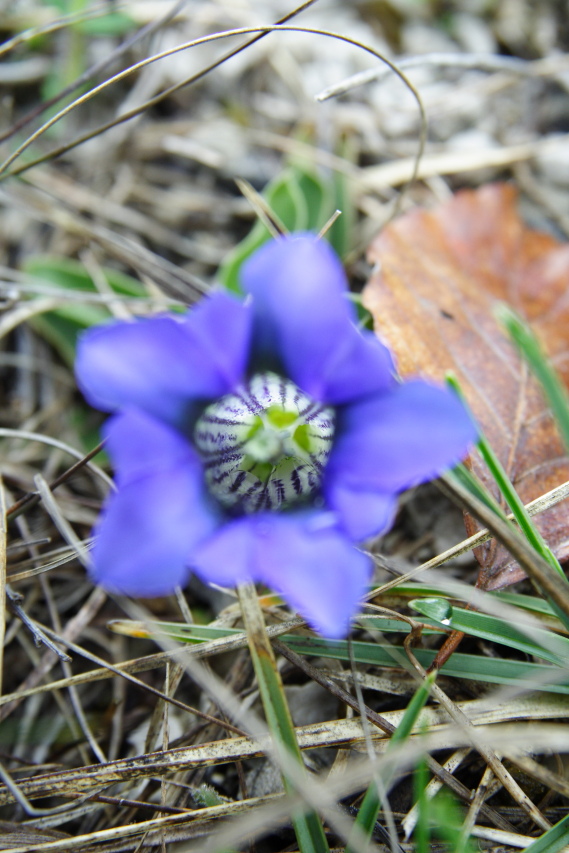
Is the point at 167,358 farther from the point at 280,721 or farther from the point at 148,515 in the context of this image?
the point at 280,721

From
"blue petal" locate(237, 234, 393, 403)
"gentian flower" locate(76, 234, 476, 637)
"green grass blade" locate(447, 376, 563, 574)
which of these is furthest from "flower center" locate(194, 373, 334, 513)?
"green grass blade" locate(447, 376, 563, 574)

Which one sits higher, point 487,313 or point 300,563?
point 300,563

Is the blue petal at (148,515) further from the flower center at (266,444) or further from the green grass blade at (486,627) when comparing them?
the green grass blade at (486,627)

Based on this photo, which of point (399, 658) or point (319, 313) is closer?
point (319, 313)

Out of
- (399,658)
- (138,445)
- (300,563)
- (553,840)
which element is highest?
(138,445)

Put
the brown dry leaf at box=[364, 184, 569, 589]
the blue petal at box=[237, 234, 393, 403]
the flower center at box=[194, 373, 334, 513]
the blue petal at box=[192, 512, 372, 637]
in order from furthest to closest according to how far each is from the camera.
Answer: the brown dry leaf at box=[364, 184, 569, 589], the flower center at box=[194, 373, 334, 513], the blue petal at box=[237, 234, 393, 403], the blue petal at box=[192, 512, 372, 637]

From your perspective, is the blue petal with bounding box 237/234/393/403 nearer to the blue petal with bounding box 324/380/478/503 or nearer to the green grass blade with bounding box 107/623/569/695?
the blue petal with bounding box 324/380/478/503

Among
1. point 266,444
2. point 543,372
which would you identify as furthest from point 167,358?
point 543,372
